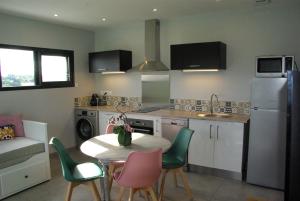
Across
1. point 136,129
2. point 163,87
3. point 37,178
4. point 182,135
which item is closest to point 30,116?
→ point 37,178

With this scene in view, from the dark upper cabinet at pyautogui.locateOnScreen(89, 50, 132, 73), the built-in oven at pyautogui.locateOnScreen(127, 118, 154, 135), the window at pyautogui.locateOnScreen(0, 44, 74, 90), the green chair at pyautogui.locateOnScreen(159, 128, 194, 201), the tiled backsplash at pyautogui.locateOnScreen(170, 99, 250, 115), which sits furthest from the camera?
the dark upper cabinet at pyautogui.locateOnScreen(89, 50, 132, 73)

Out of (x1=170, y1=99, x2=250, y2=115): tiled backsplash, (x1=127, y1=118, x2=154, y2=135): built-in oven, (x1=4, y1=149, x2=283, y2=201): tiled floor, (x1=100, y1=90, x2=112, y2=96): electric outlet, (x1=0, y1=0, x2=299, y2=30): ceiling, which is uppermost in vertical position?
(x1=0, y1=0, x2=299, y2=30): ceiling

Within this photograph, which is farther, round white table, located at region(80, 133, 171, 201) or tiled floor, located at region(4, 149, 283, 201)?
tiled floor, located at region(4, 149, 283, 201)

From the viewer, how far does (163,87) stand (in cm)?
479

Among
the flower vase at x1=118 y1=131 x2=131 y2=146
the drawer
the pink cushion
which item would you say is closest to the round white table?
the flower vase at x1=118 y1=131 x2=131 y2=146

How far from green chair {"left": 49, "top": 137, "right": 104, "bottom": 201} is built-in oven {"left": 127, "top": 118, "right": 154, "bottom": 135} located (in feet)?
5.03

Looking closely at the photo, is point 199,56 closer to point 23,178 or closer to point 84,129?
point 84,129

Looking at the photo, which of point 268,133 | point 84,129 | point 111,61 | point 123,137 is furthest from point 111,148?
point 84,129

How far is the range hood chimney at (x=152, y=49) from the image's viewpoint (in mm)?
4547

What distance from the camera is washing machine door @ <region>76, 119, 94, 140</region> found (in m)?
5.07

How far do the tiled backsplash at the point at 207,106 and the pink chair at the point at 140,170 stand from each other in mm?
2151

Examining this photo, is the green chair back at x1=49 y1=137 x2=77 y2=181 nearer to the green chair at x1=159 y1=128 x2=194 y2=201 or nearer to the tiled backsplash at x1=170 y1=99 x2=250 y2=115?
the green chair at x1=159 y1=128 x2=194 y2=201

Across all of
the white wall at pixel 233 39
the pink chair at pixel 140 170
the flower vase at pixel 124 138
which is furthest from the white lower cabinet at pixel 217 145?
the pink chair at pixel 140 170

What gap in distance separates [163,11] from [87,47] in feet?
7.08
